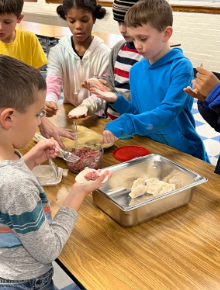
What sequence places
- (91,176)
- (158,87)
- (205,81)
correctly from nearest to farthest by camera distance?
(91,176) < (205,81) < (158,87)

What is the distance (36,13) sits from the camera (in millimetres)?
8352

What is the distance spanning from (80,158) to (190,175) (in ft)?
1.51

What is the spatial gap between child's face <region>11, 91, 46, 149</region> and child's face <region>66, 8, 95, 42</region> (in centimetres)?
130

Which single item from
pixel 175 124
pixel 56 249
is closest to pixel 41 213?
pixel 56 249

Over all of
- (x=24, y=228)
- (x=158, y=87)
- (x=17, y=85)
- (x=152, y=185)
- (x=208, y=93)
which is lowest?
(x=152, y=185)

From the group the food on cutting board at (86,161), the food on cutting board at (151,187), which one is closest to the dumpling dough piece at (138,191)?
the food on cutting board at (151,187)

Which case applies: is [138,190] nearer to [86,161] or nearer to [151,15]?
[86,161]

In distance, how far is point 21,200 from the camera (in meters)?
0.79

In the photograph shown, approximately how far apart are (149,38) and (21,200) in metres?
1.12

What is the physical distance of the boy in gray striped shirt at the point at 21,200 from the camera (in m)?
0.79

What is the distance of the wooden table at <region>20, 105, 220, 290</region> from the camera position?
880 millimetres

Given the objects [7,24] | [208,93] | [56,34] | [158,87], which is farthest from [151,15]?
[56,34]

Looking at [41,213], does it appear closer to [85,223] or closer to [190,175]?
[85,223]

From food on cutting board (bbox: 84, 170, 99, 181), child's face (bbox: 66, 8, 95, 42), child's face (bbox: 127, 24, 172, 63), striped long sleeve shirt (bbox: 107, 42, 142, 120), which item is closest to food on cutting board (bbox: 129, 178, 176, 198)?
food on cutting board (bbox: 84, 170, 99, 181)
